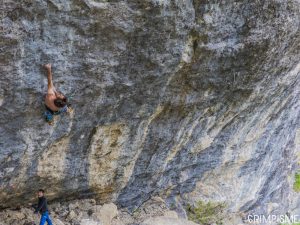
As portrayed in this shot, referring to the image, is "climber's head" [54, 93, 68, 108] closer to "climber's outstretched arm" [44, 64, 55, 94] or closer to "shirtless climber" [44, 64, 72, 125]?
"shirtless climber" [44, 64, 72, 125]

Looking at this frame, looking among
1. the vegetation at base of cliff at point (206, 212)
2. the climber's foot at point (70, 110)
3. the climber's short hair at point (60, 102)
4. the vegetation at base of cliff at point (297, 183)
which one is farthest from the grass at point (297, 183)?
the climber's short hair at point (60, 102)

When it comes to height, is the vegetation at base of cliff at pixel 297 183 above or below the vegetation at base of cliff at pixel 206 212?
above

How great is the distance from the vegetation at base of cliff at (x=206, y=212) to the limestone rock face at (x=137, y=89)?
0.73m

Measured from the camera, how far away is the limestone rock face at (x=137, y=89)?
19.1ft

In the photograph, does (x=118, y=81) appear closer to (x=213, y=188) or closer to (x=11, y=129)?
(x=11, y=129)

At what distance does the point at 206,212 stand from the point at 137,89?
5416 mm

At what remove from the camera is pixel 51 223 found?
7801mm

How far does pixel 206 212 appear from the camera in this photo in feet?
36.2

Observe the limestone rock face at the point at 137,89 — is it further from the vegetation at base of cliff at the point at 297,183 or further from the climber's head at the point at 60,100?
the vegetation at base of cliff at the point at 297,183

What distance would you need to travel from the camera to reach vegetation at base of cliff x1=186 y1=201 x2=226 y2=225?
10766mm

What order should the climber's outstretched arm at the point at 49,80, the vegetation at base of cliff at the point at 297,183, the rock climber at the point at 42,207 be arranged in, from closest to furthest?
the climber's outstretched arm at the point at 49,80, the rock climber at the point at 42,207, the vegetation at base of cliff at the point at 297,183

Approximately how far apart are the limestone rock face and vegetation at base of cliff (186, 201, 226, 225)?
729 millimetres

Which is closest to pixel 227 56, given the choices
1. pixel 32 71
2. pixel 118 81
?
pixel 118 81

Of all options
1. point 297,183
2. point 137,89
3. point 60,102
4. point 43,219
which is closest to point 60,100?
point 60,102
